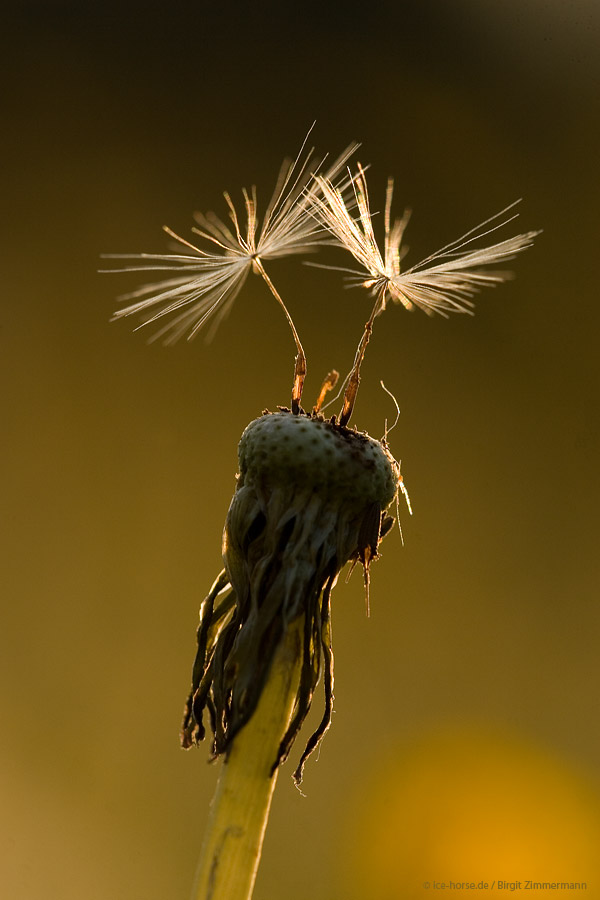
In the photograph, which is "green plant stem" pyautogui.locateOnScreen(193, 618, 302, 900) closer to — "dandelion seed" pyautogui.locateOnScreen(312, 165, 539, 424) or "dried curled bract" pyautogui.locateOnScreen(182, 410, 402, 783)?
"dried curled bract" pyautogui.locateOnScreen(182, 410, 402, 783)

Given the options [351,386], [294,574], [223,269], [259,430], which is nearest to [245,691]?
[294,574]

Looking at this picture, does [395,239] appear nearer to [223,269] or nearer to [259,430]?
[223,269]

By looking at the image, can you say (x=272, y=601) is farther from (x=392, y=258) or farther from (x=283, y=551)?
(x=392, y=258)

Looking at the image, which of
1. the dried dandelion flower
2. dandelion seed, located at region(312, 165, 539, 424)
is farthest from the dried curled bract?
dandelion seed, located at region(312, 165, 539, 424)

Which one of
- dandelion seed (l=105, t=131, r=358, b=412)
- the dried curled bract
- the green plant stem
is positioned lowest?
the green plant stem

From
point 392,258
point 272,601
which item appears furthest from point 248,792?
point 392,258

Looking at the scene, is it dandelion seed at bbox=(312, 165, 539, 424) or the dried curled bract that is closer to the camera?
the dried curled bract
